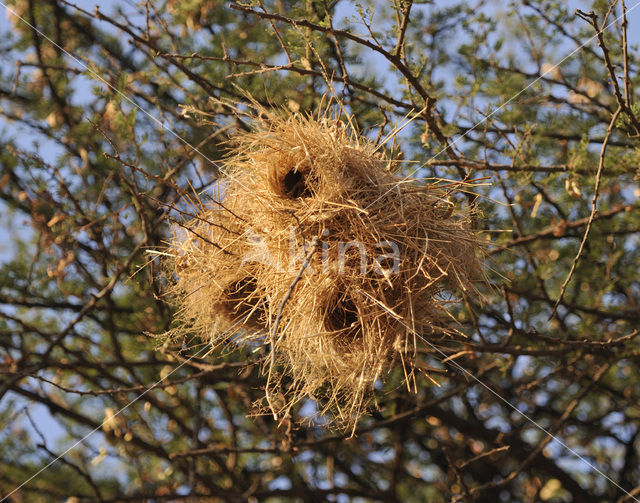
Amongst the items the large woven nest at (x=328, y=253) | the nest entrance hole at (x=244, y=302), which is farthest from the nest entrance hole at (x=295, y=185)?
the nest entrance hole at (x=244, y=302)

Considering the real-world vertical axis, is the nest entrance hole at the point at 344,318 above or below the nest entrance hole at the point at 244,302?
below

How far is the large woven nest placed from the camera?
1.78 meters

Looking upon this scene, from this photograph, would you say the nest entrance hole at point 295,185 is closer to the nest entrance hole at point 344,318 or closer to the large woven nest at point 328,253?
the large woven nest at point 328,253

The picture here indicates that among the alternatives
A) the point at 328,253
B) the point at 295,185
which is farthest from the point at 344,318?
the point at 295,185

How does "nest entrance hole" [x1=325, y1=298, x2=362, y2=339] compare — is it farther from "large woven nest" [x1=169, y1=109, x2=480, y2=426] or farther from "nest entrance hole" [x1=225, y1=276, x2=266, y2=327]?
"nest entrance hole" [x1=225, y1=276, x2=266, y2=327]

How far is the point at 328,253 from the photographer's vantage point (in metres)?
1.79

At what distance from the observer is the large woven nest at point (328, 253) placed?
1775 mm

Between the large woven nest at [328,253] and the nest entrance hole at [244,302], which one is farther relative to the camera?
the nest entrance hole at [244,302]

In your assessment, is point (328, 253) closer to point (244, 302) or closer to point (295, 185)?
point (295, 185)

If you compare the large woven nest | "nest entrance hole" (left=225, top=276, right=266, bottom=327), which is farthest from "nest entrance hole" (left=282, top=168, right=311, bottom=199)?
"nest entrance hole" (left=225, top=276, right=266, bottom=327)

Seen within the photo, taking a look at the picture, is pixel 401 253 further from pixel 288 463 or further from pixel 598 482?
pixel 598 482

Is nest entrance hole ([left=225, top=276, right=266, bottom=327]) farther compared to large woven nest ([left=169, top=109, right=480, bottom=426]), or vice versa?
nest entrance hole ([left=225, top=276, right=266, bottom=327])

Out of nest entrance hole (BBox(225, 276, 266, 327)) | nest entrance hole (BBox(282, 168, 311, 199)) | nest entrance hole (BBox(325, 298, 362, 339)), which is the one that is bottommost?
nest entrance hole (BBox(325, 298, 362, 339))

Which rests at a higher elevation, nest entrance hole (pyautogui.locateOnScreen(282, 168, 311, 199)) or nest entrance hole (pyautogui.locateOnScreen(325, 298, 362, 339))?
nest entrance hole (pyautogui.locateOnScreen(282, 168, 311, 199))
